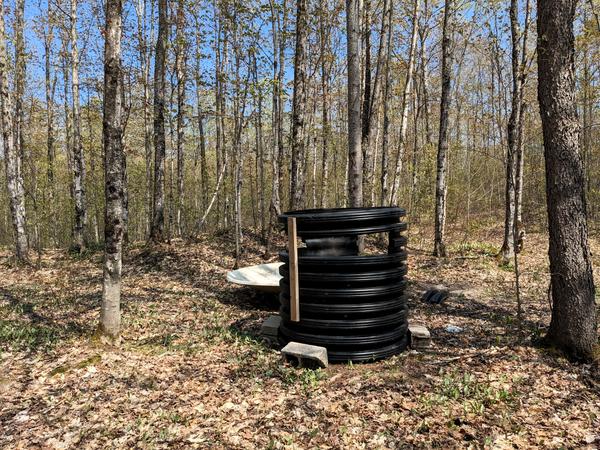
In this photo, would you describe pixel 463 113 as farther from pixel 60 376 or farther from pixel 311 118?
pixel 60 376

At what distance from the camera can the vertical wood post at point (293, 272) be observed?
4.91 metres

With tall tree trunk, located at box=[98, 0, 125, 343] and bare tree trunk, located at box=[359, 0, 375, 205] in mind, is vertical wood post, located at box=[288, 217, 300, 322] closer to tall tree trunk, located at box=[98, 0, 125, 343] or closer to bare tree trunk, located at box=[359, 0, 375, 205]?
tall tree trunk, located at box=[98, 0, 125, 343]

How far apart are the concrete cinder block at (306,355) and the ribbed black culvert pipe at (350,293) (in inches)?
6.5

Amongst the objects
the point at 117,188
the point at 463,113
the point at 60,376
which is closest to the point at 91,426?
the point at 60,376

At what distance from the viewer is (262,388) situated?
4227 mm

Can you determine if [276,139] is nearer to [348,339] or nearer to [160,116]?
[160,116]

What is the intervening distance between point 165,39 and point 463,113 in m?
21.6

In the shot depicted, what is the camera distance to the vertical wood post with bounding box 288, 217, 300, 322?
16.1 feet

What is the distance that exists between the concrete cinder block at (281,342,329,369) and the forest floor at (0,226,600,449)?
12 centimetres

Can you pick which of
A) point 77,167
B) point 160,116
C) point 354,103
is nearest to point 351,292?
point 354,103

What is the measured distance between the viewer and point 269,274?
329 inches

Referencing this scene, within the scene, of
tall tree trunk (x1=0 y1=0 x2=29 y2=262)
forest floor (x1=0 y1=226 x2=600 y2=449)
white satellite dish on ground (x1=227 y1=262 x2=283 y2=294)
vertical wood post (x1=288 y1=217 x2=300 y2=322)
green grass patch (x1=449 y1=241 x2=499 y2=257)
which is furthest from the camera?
green grass patch (x1=449 y1=241 x2=499 y2=257)

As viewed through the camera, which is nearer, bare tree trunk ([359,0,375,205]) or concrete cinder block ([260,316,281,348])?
concrete cinder block ([260,316,281,348])

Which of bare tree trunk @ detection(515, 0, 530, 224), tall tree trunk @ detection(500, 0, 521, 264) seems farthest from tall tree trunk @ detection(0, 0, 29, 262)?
tall tree trunk @ detection(500, 0, 521, 264)
